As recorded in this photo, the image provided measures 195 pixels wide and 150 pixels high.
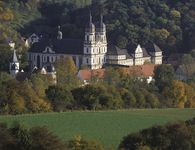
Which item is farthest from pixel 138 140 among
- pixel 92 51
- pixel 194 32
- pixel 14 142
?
pixel 194 32

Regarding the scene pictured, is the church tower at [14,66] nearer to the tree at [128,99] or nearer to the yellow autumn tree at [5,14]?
the yellow autumn tree at [5,14]

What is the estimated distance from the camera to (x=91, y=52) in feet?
238

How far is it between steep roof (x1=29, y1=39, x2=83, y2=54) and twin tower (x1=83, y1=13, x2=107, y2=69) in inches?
29.1

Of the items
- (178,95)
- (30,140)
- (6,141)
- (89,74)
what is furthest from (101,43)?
Result: (6,141)

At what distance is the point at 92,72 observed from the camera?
208 ft

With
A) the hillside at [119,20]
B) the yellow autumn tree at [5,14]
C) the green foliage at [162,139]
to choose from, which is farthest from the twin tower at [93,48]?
the green foliage at [162,139]

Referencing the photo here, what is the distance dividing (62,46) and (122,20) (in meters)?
9.08

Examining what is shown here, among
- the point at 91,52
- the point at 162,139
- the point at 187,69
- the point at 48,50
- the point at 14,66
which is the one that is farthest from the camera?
the point at 48,50

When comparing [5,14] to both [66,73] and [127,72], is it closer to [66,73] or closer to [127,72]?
[127,72]

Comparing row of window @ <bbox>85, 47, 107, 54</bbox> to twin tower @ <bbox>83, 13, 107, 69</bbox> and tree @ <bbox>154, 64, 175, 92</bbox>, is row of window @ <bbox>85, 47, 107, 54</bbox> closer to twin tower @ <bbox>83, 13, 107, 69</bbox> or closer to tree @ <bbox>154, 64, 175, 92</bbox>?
twin tower @ <bbox>83, 13, 107, 69</bbox>

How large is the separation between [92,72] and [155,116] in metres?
21.1

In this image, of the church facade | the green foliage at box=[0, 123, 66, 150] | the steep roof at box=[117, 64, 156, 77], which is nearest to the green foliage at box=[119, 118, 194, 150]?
the green foliage at box=[0, 123, 66, 150]

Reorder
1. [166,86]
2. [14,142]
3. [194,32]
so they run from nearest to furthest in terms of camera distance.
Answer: [14,142], [166,86], [194,32]

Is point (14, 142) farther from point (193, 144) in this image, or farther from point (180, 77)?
point (180, 77)
